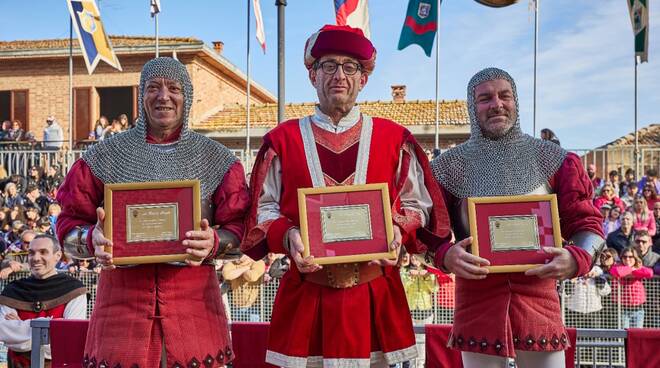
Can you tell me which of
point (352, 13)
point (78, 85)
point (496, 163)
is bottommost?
point (496, 163)

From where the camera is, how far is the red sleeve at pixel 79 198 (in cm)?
288

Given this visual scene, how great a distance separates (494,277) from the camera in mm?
2973

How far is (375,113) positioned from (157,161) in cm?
1753

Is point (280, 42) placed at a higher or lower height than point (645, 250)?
higher

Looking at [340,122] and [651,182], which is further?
[651,182]

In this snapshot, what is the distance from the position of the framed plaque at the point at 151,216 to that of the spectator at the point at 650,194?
327 inches

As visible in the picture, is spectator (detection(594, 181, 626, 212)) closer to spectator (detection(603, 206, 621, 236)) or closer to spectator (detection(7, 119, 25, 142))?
spectator (detection(603, 206, 621, 236))

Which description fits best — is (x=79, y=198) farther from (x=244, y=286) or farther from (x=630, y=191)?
(x=630, y=191)

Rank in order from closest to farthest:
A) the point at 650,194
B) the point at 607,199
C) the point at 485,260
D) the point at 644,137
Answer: the point at 485,260
the point at 607,199
the point at 650,194
the point at 644,137

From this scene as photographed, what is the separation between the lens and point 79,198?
2883mm

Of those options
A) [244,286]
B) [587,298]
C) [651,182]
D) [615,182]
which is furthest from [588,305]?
[615,182]

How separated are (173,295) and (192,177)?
Result: 521 millimetres

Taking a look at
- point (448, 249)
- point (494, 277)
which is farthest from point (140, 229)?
point (494, 277)

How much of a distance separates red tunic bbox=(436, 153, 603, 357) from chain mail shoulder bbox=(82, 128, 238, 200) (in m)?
1.10
